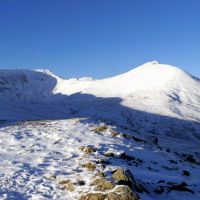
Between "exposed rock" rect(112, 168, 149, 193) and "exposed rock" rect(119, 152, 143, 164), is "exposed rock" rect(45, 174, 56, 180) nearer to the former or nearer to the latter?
"exposed rock" rect(112, 168, 149, 193)

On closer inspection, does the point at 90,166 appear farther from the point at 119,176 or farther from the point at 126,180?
the point at 126,180

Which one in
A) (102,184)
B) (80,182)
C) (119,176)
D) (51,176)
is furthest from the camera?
(51,176)

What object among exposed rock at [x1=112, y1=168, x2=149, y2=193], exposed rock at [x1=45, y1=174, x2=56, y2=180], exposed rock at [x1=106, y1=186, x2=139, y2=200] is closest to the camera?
exposed rock at [x1=106, y1=186, x2=139, y2=200]

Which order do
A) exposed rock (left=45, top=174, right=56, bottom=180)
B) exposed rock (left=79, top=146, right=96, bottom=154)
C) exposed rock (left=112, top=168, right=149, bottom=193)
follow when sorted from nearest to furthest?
exposed rock (left=112, top=168, right=149, bottom=193) < exposed rock (left=45, top=174, right=56, bottom=180) < exposed rock (left=79, top=146, right=96, bottom=154)

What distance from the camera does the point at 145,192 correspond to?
2384 cm

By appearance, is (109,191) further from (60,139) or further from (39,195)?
(60,139)

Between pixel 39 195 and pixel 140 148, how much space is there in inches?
671

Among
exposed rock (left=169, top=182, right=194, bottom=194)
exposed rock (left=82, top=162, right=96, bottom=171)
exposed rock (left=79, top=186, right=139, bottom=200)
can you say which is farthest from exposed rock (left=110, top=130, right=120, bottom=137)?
exposed rock (left=79, top=186, right=139, bottom=200)

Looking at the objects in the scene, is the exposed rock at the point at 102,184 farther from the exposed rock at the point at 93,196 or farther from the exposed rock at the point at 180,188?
the exposed rock at the point at 180,188

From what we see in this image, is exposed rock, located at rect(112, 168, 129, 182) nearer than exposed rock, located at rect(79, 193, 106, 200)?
No

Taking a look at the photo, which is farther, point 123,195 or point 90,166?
point 90,166

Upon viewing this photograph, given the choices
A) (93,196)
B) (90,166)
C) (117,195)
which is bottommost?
(93,196)

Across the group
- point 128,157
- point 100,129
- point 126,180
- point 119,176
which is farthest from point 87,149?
point 100,129

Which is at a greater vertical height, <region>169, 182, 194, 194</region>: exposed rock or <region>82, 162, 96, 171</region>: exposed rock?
<region>82, 162, 96, 171</region>: exposed rock
